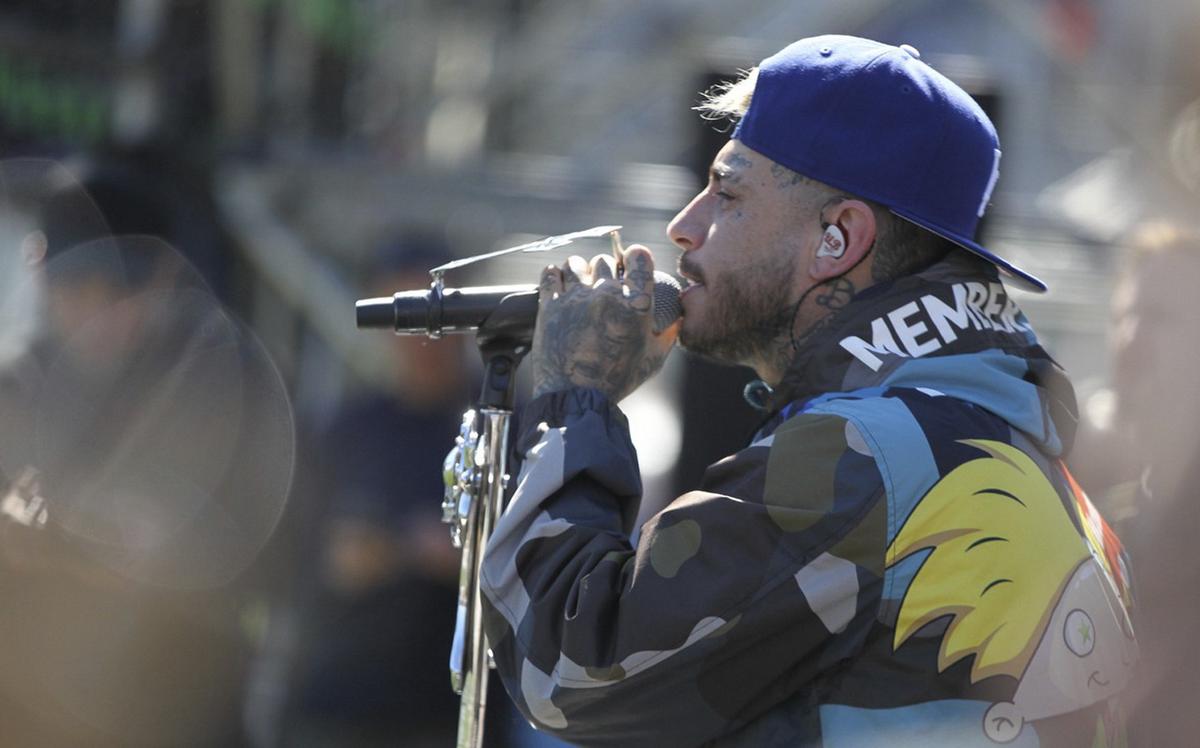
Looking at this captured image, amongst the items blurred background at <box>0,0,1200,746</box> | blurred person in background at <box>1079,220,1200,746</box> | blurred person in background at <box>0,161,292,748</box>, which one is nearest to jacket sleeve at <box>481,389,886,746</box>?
blurred background at <box>0,0,1200,746</box>

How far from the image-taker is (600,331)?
1996 millimetres

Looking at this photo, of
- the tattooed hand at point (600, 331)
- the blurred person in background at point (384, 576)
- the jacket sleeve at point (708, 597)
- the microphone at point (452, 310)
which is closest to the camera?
the jacket sleeve at point (708, 597)

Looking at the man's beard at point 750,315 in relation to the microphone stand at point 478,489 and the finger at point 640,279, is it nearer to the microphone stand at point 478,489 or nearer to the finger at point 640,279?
the finger at point 640,279

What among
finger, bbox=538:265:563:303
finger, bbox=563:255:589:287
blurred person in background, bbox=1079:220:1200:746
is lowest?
blurred person in background, bbox=1079:220:1200:746

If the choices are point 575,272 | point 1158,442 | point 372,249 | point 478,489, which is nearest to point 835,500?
point 575,272

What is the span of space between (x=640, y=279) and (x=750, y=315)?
0.54 ft

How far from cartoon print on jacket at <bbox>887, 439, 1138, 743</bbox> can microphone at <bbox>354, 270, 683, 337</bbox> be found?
0.63 metres

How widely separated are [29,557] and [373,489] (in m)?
1.01

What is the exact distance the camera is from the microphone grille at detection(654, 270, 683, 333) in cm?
208

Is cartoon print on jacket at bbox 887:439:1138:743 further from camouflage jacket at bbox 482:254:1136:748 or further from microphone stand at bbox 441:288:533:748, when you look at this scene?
microphone stand at bbox 441:288:533:748

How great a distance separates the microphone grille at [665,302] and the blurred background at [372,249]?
87 cm

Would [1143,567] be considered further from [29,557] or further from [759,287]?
[29,557]

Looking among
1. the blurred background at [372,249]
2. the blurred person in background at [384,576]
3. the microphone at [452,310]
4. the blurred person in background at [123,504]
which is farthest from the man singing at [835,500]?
the blurred person in background at [384,576]

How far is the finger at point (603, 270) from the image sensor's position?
2051 millimetres
